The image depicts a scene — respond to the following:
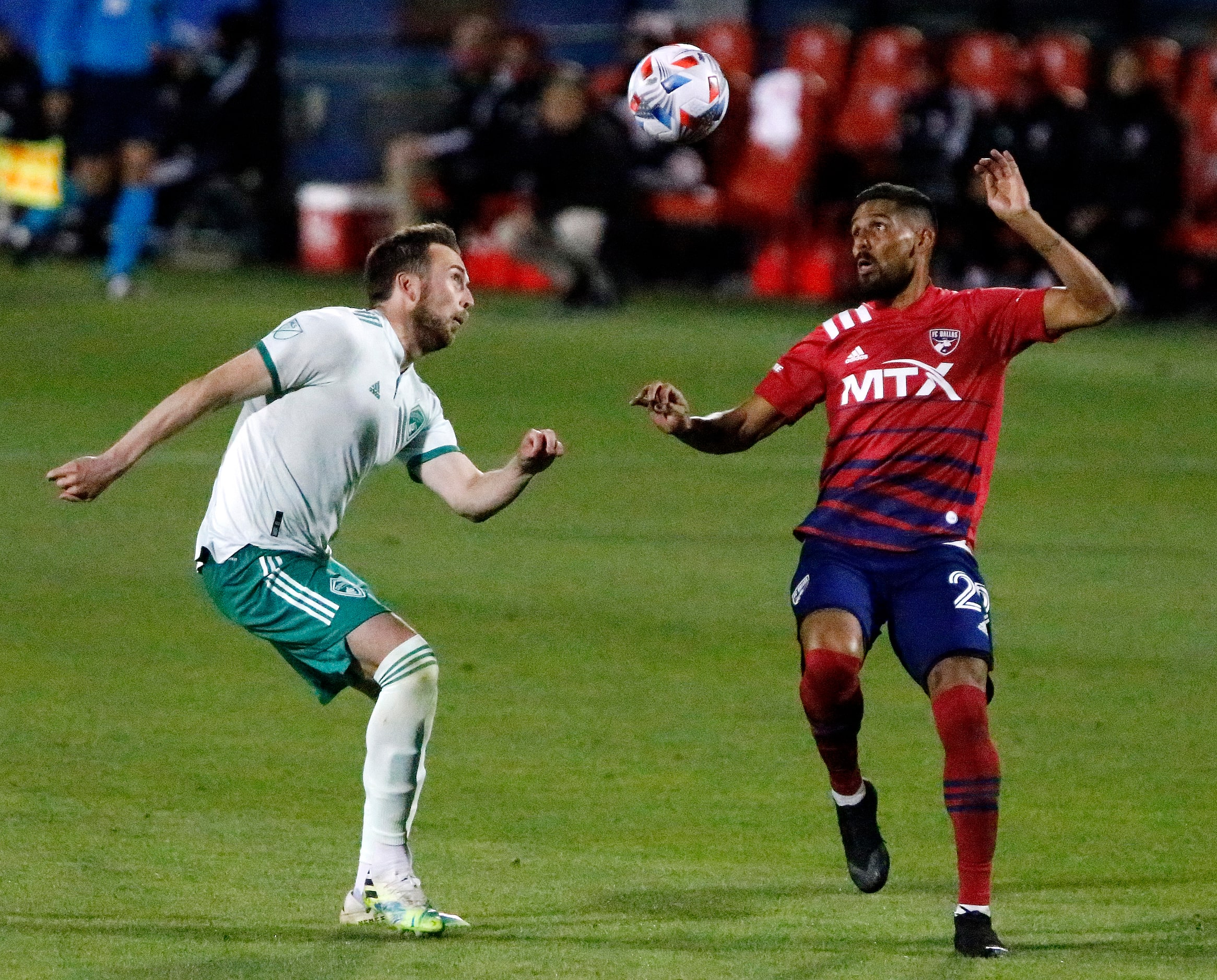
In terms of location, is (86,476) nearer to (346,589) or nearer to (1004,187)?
(346,589)

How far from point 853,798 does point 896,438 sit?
97cm

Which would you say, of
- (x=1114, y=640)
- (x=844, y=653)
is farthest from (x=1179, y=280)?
(x=844, y=653)

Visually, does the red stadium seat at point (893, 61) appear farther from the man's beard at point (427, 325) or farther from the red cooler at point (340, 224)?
the man's beard at point (427, 325)

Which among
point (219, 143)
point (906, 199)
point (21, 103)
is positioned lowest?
point (219, 143)

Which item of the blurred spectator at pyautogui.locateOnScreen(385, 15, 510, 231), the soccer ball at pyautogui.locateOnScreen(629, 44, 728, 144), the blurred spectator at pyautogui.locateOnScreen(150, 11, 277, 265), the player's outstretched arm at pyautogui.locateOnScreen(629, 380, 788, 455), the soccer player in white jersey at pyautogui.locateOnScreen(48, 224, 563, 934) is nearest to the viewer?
the soccer player in white jersey at pyautogui.locateOnScreen(48, 224, 563, 934)

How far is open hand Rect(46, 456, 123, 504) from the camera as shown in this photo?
5.86m

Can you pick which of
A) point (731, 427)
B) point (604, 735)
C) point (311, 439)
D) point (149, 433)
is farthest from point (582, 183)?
point (149, 433)

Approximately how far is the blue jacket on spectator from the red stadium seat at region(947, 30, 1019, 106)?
24.5 feet

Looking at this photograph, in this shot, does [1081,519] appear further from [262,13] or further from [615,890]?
[262,13]

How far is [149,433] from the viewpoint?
19.3 feet

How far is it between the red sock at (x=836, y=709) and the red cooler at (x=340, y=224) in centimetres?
2085

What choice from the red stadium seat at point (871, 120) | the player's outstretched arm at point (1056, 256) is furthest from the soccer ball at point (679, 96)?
the red stadium seat at point (871, 120)

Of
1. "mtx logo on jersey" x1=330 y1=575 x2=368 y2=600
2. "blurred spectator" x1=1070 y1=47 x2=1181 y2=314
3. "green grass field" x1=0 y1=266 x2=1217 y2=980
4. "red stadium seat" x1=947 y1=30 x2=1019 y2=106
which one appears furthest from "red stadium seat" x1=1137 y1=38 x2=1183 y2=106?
"mtx logo on jersey" x1=330 y1=575 x2=368 y2=600

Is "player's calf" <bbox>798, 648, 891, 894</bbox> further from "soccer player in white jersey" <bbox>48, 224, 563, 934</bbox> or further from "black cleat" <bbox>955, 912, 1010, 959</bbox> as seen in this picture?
"soccer player in white jersey" <bbox>48, 224, 563, 934</bbox>
